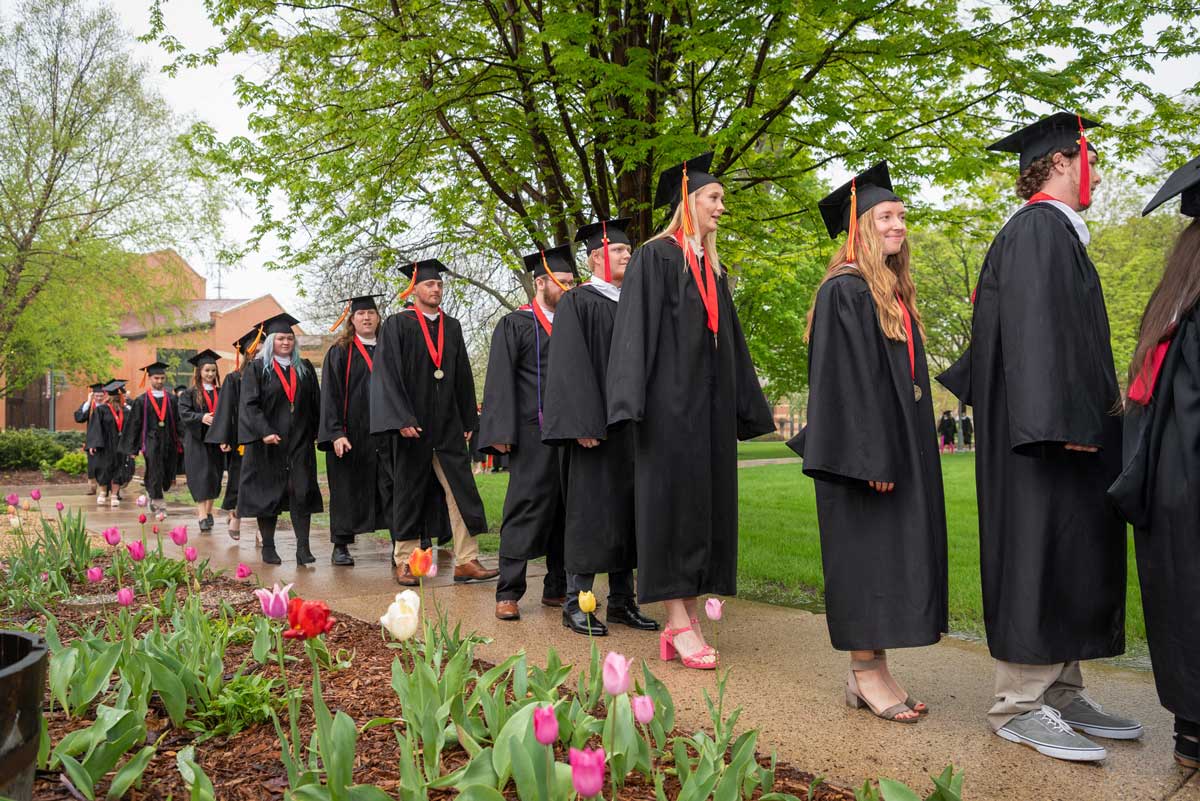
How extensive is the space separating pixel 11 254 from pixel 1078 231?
82.3 feet

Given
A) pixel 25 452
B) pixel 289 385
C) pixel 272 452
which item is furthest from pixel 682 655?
pixel 25 452

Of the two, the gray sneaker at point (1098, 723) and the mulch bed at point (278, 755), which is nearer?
the mulch bed at point (278, 755)

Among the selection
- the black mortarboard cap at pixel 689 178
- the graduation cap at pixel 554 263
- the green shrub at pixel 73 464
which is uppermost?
the black mortarboard cap at pixel 689 178

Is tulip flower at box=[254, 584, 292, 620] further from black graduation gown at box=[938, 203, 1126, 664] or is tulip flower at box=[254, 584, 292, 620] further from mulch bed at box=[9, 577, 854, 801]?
black graduation gown at box=[938, 203, 1126, 664]

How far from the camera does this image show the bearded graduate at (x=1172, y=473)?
2.95 meters

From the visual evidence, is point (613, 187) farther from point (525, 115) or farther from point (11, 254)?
point (11, 254)

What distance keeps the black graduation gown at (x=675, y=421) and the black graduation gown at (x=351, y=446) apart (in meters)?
3.72

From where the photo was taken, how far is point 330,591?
20.0ft

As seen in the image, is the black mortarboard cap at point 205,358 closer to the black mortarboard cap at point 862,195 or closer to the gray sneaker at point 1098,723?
the black mortarboard cap at point 862,195

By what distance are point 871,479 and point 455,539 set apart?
384 centimetres

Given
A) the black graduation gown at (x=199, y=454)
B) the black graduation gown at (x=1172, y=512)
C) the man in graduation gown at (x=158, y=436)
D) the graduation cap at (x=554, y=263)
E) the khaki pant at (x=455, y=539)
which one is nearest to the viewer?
the black graduation gown at (x=1172, y=512)

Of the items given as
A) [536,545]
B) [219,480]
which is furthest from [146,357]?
[536,545]

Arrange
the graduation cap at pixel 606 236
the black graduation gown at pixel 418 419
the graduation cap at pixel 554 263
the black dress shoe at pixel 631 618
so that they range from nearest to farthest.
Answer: the black dress shoe at pixel 631 618
the graduation cap at pixel 606 236
the graduation cap at pixel 554 263
the black graduation gown at pixel 418 419

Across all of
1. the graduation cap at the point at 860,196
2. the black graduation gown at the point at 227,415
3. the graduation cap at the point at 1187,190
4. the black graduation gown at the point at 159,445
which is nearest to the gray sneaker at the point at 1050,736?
the graduation cap at the point at 1187,190
